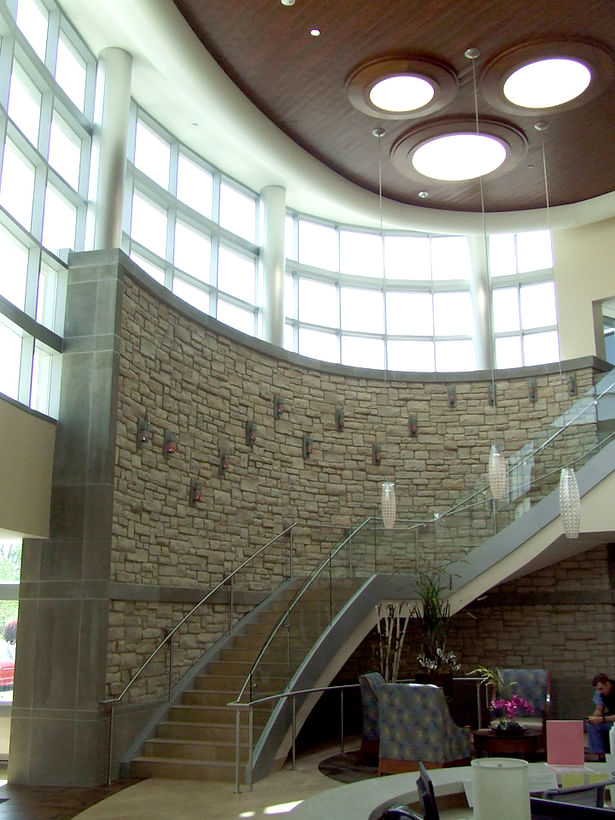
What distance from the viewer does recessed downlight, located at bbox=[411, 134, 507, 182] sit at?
11055mm

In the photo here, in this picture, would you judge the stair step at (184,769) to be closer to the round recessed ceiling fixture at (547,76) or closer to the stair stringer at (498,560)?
the stair stringer at (498,560)

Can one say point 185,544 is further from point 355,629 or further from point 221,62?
point 221,62

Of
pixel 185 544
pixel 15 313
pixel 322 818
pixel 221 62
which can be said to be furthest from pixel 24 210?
pixel 322 818

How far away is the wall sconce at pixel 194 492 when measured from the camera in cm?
1077

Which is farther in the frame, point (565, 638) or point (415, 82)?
point (565, 638)

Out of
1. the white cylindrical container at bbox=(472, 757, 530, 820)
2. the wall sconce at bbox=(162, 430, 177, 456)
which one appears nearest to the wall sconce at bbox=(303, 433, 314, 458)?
the wall sconce at bbox=(162, 430, 177, 456)

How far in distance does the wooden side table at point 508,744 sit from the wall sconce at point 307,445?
5.61 metres

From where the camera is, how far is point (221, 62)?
9.66 meters

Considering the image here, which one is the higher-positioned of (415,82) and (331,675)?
(415,82)

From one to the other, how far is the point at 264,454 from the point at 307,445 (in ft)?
3.41

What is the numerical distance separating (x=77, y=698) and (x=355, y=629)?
157 inches

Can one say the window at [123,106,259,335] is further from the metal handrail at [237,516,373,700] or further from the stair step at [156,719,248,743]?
the stair step at [156,719,248,743]

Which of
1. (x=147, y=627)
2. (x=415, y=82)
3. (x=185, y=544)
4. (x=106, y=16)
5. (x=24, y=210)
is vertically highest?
(x=106, y=16)

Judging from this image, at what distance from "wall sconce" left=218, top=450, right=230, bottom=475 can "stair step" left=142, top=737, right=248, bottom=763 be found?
11.9ft
